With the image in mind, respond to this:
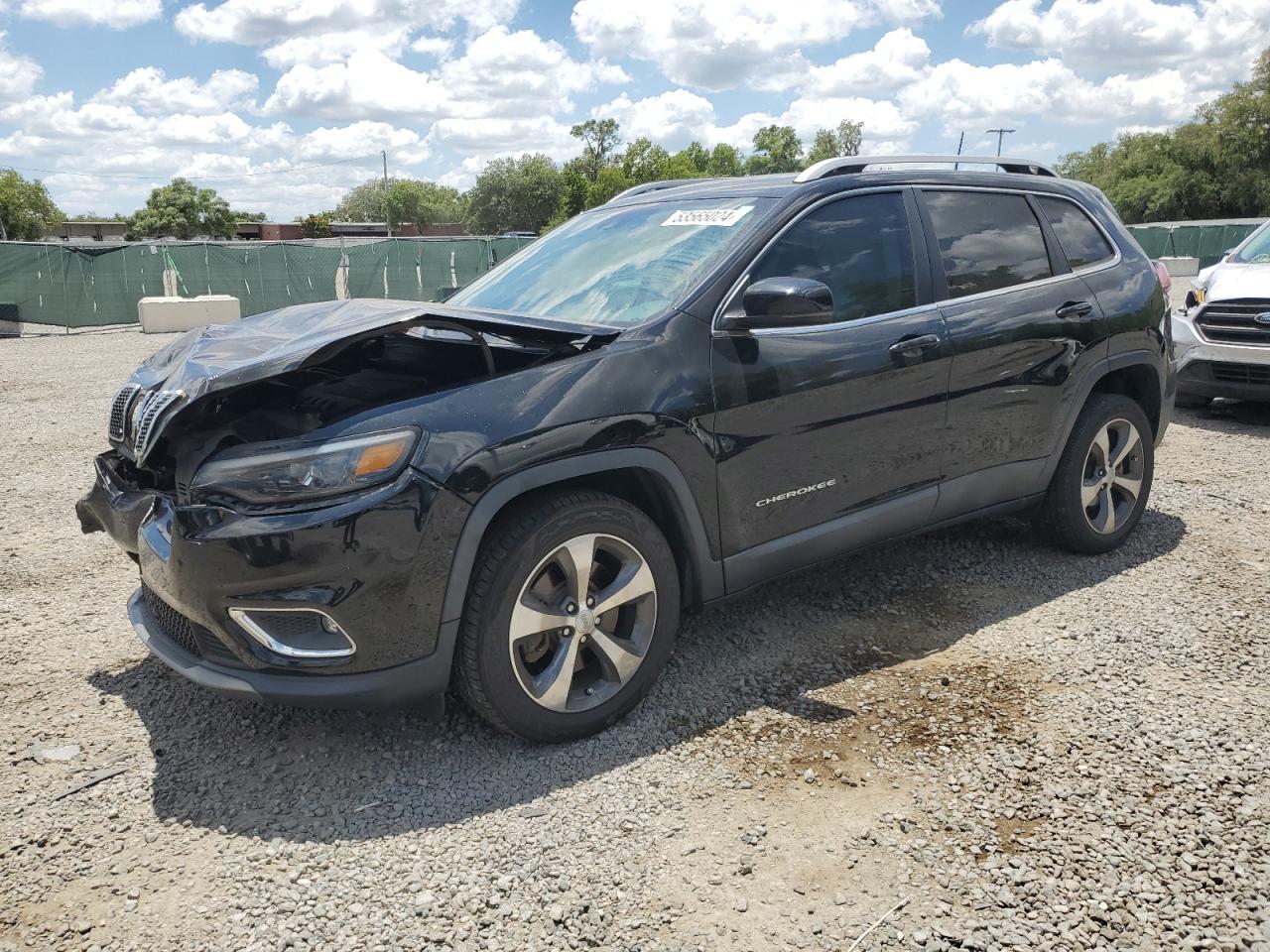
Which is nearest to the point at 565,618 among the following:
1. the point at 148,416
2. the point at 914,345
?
the point at 148,416

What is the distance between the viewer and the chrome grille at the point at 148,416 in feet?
9.57

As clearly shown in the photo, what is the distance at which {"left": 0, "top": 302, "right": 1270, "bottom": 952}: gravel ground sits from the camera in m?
2.45

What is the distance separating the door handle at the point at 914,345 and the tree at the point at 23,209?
8773 centimetres

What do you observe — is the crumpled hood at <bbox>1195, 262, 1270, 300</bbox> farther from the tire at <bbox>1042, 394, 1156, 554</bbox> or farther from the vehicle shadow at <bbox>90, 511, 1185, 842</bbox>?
the vehicle shadow at <bbox>90, 511, 1185, 842</bbox>

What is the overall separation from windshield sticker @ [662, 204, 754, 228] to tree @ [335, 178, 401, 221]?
506 feet

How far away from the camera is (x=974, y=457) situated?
13.7 feet

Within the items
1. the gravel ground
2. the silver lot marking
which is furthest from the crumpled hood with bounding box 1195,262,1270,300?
the silver lot marking

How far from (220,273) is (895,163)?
72.5 ft

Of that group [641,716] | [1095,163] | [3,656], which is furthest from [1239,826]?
[1095,163]

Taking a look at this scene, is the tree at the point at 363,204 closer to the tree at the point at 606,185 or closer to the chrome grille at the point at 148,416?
the tree at the point at 606,185

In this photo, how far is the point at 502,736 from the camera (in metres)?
3.27

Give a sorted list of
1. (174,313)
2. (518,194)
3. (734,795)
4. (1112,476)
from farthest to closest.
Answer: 1. (518,194)
2. (174,313)
3. (1112,476)
4. (734,795)

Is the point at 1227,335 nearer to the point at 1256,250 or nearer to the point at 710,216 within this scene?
the point at 1256,250

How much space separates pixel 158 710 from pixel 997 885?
2794 mm
